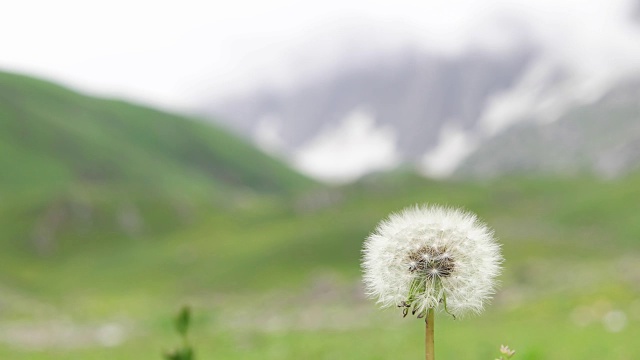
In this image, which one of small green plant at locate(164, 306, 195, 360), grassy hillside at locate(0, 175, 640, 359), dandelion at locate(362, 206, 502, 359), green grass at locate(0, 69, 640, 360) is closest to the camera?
dandelion at locate(362, 206, 502, 359)

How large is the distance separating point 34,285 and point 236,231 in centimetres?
2890

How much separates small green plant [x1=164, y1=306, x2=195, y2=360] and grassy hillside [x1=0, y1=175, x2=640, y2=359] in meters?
1.79

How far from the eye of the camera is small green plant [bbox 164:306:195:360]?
148 inches

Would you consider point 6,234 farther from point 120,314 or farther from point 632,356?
point 632,356

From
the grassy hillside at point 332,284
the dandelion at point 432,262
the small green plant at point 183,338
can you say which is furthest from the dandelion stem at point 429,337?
the small green plant at point 183,338

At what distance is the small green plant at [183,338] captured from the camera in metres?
3.76

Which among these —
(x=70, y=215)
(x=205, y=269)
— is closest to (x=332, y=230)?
(x=205, y=269)

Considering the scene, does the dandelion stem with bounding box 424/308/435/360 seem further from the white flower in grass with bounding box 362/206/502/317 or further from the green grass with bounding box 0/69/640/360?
the green grass with bounding box 0/69/640/360

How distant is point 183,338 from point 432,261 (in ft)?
4.65

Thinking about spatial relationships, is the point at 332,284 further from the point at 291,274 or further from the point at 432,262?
the point at 432,262

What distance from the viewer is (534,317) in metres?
30.7

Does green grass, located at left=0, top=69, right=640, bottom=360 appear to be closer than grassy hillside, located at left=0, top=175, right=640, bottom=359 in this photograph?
No

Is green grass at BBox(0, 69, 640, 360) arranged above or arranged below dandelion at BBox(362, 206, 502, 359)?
above

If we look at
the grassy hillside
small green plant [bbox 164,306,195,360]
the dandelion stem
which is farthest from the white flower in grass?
small green plant [bbox 164,306,195,360]
